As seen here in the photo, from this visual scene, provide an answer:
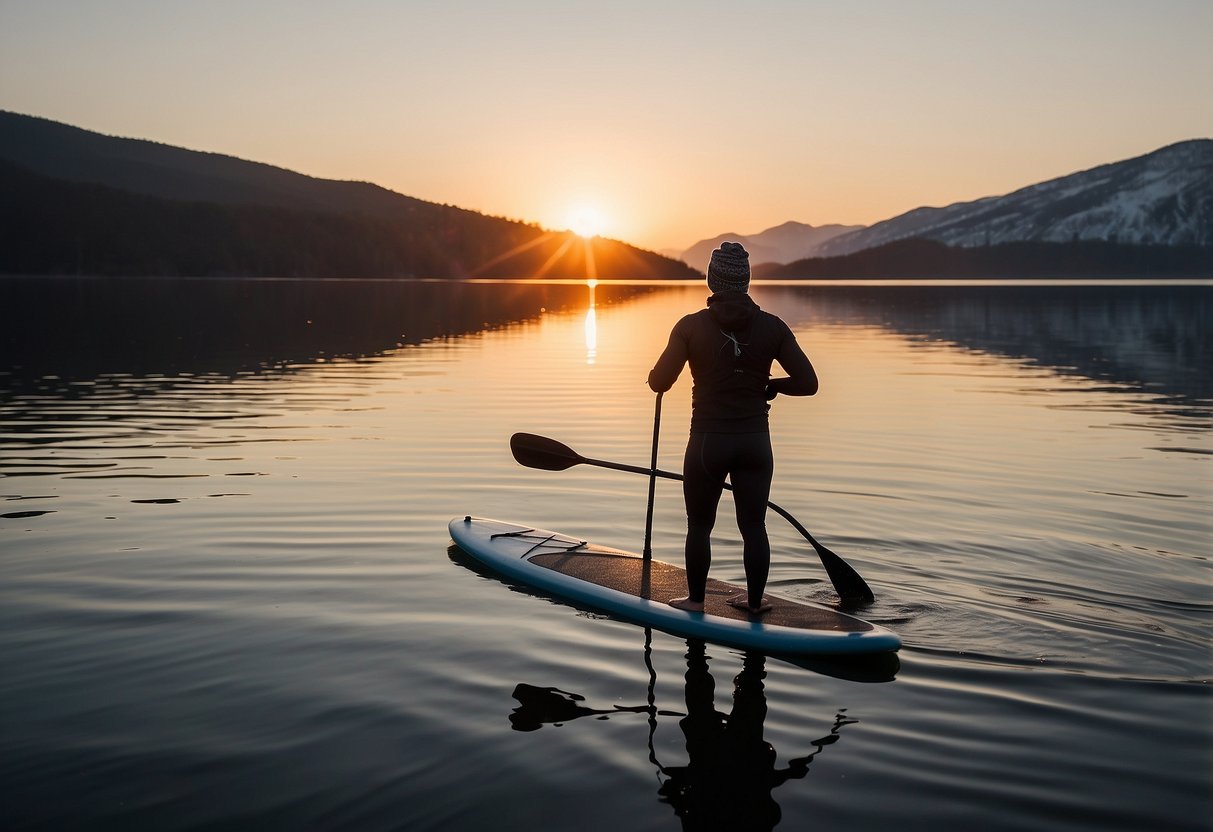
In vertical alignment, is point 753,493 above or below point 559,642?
above

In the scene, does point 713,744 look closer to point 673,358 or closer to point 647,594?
point 647,594

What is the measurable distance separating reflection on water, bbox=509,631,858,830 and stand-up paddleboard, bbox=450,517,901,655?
34cm

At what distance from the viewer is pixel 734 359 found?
7672 mm

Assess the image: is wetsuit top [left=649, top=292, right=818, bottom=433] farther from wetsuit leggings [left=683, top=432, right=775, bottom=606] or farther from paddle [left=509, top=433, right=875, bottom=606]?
paddle [left=509, top=433, right=875, bottom=606]

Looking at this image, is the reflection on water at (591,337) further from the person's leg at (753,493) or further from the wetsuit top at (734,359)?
the wetsuit top at (734,359)

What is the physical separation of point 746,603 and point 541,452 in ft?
9.54

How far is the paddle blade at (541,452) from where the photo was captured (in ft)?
34.2

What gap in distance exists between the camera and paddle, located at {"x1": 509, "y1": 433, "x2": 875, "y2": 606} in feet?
29.2

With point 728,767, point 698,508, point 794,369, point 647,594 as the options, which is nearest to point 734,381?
point 794,369

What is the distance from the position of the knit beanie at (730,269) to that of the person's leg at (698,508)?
1068 mm

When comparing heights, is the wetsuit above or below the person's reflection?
above

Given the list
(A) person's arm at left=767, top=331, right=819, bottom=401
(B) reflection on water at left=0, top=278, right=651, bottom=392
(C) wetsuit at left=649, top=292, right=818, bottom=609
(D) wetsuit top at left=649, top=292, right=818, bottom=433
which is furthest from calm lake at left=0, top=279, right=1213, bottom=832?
(B) reflection on water at left=0, top=278, right=651, bottom=392

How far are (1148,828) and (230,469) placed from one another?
40.3 ft

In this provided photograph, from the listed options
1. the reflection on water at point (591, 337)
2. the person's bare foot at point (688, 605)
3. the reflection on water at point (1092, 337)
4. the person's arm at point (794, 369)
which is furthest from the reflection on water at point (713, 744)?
the reflection on water at point (591, 337)
